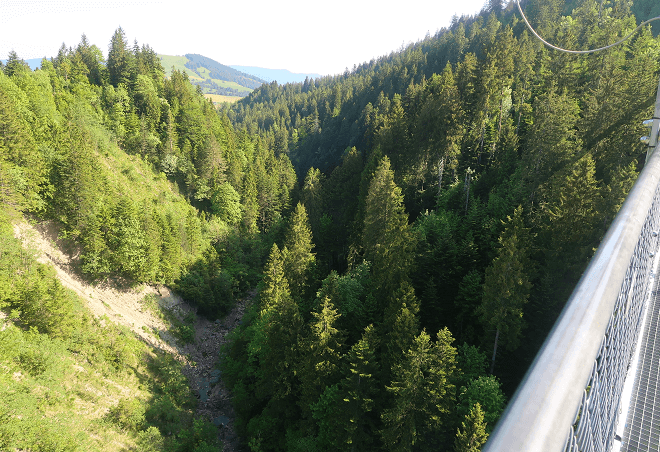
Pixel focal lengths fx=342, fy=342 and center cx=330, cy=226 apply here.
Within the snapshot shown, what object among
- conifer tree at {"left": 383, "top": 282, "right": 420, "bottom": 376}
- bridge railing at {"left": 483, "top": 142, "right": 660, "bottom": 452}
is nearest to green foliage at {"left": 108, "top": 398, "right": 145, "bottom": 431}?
conifer tree at {"left": 383, "top": 282, "right": 420, "bottom": 376}

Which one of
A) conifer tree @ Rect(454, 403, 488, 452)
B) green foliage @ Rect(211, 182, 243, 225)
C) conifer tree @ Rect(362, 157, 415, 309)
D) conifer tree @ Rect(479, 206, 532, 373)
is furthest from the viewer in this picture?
green foliage @ Rect(211, 182, 243, 225)

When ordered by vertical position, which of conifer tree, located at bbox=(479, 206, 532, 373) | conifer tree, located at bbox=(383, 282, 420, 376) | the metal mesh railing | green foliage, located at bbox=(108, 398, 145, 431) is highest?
the metal mesh railing

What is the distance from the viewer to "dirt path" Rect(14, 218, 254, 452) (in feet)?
98.1

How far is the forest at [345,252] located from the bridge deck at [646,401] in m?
12.0

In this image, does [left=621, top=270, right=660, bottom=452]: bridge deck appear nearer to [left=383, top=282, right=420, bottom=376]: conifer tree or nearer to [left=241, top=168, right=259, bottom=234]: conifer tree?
[left=383, top=282, right=420, bottom=376]: conifer tree

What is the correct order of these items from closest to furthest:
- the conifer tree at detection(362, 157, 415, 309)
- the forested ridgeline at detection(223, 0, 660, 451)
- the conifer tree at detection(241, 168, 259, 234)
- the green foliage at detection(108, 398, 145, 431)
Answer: the forested ridgeline at detection(223, 0, 660, 451)
the green foliage at detection(108, 398, 145, 431)
the conifer tree at detection(362, 157, 415, 309)
the conifer tree at detection(241, 168, 259, 234)

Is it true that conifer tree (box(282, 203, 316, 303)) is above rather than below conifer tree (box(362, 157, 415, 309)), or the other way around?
below

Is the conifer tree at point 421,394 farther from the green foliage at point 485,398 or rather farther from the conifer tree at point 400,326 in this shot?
the conifer tree at point 400,326

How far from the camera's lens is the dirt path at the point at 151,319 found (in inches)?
1177

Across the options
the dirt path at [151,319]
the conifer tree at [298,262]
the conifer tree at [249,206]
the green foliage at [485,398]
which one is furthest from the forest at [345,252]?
the dirt path at [151,319]

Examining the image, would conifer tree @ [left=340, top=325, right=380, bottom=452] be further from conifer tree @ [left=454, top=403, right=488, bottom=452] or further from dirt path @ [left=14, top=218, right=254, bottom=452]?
dirt path @ [left=14, top=218, right=254, bottom=452]

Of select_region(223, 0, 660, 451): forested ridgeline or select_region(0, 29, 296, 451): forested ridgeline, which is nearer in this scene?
select_region(223, 0, 660, 451): forested ridgeline

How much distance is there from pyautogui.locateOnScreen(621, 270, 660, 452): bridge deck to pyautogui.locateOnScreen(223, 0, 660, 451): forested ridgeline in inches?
473

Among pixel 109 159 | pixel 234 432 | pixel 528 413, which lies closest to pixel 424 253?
pixel 234 432
